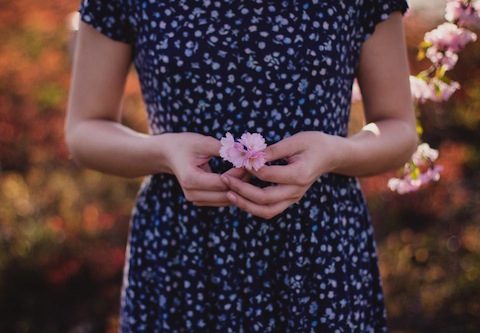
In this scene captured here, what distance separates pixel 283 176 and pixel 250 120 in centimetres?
22

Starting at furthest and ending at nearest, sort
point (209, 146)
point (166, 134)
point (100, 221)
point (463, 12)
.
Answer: point (100, 221) → point (463, 12) → point (166, 134) → point (209, 146)

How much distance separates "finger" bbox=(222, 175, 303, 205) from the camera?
37.4 inches

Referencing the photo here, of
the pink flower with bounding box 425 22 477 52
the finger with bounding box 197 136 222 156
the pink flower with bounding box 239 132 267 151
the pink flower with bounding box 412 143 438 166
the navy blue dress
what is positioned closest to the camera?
the pink flower with bounding box 239 132 267 151

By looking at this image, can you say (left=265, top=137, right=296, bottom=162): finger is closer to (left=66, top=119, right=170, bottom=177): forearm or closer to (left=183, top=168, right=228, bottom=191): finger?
(left=183, top=168, right=228, bottom=191): finger

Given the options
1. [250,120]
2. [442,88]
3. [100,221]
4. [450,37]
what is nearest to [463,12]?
[450,37]

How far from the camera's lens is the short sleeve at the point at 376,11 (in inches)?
46.4

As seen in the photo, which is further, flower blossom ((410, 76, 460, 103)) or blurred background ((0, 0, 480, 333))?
blurred background ((0, 0, 480, 333))

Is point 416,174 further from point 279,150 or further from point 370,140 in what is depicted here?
point 279,150

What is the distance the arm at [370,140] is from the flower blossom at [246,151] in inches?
2.0

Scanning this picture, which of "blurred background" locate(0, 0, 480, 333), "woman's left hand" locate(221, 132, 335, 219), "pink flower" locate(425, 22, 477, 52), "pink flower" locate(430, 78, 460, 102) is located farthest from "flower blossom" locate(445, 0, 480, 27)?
"blurred background" locate(0, 0, 480, 333)

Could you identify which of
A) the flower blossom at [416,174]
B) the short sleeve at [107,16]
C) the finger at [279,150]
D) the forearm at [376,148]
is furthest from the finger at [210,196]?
the flower blossom at [416,174]

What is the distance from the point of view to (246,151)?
91 centimetres

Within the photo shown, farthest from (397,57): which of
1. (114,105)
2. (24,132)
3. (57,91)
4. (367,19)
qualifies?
(57,91)

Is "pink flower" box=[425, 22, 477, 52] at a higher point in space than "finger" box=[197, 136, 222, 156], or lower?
higher
